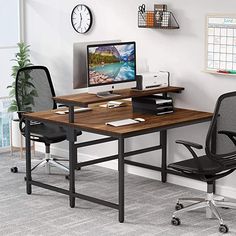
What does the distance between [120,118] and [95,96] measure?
279 mm

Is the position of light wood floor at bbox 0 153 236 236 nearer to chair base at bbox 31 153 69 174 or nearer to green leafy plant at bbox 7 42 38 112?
chair base at bbox 31 153 69 174

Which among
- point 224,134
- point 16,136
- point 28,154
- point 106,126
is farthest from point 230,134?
point 16,136

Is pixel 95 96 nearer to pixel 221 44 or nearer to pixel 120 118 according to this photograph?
pixel 120 118

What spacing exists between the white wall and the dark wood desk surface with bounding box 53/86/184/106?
0.68 feet

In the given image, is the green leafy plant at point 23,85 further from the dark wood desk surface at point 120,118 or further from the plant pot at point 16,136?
the dark wood desk surface at point 120,118

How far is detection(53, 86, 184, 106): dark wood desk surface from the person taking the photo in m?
5.46

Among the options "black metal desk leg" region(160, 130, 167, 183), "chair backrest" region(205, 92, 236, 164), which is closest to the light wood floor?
"black metal desk leg" region(160, 130, 167, 183)

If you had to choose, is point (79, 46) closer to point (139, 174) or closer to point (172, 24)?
point (172, 24)

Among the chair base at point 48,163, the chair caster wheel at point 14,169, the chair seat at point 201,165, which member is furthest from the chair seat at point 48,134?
the chair seat at point 201,165

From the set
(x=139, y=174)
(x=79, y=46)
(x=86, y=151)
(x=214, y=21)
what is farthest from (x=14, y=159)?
(x=214, y=21)

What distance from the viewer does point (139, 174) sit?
21.7 feet

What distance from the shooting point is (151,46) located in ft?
20.8

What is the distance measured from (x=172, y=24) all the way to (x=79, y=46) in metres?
0.90

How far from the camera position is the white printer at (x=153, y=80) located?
596 cm
